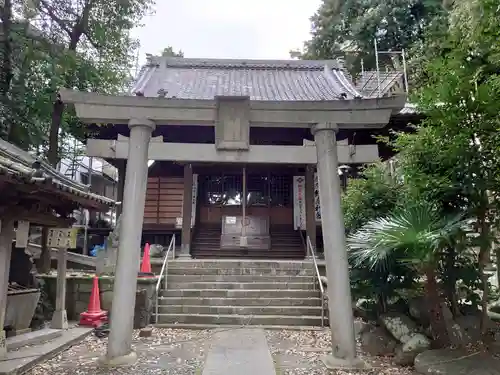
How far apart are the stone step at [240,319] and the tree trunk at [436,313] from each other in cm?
337

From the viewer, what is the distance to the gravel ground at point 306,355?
5.39 m

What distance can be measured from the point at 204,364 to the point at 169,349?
1.20 m

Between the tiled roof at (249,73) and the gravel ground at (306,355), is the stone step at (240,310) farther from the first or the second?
the tiled roof at (249,73)

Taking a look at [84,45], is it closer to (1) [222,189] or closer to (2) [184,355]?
(1) [222,189]

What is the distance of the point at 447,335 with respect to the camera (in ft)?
17.7

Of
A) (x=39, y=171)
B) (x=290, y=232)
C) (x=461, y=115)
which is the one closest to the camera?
(x=461, y=115)

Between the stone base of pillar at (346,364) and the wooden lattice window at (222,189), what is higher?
the wooden lattice window at (222,189)

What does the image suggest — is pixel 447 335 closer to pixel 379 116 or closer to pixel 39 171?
pixel 379 116

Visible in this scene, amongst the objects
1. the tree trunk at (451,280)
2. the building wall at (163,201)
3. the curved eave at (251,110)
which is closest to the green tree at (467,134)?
the tree trunk at (451,280)

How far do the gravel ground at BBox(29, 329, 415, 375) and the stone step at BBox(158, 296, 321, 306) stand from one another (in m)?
1.04

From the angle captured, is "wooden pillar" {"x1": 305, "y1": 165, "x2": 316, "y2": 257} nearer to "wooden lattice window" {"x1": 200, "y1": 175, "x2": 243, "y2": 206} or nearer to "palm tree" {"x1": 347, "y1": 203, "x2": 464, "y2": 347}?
"wooden lattice window" {"x1": 200, "y1": 175, "x2": 243, "y2": 206}

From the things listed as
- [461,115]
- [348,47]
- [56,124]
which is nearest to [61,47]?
[56,124]

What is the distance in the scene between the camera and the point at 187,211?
1264 centimetres

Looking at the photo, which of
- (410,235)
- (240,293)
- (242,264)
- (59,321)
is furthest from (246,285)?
(410,235)
